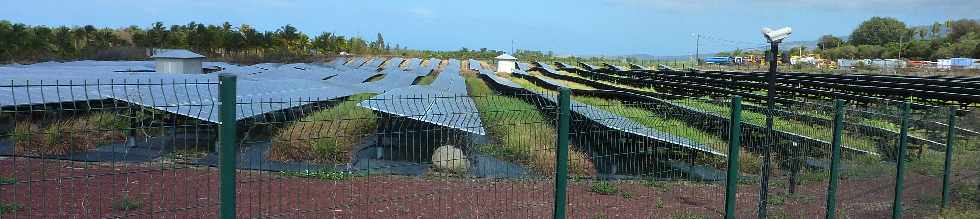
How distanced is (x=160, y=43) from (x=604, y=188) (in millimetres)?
38244

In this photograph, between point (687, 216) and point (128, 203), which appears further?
point (687, 216)

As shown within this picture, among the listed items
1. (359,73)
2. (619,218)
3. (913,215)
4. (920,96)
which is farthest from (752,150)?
(359,73)

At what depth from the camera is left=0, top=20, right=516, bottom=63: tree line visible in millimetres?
31016

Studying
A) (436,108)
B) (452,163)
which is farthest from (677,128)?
(436,108)

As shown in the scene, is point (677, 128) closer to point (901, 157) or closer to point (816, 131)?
point (816, 131)

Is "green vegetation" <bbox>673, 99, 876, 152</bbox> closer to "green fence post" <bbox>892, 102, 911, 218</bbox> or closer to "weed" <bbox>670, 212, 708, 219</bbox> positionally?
"green fence post" <bbox>892, 102, 911, 218</bbox>

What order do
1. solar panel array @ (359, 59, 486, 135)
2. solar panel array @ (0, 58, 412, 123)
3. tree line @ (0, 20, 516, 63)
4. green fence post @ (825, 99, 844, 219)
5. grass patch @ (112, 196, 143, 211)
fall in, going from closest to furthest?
solar panel array @ (359, 59, 486, 135), grass patch @ (112, 196, 143, 211), green fence post @ (825, 99, 844, 219), solar panel array @ (0, 58, 412, 123), tree line @ (0, 20, 516, 63)

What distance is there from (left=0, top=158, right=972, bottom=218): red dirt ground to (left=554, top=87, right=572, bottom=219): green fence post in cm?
133

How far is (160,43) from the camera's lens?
40.1 m

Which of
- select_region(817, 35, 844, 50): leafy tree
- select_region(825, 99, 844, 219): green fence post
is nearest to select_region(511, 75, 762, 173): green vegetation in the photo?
select_region(825, 99, 844, 219): green fence post

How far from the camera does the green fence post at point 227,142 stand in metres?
2.91

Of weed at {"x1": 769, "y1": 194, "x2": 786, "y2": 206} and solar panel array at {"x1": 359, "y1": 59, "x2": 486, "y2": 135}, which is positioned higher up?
solar panel array at {"x1": 359, "y1": 59, "x2": 486, "y2": 135}

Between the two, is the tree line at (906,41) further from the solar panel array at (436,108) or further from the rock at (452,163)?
the rock at (452,163)

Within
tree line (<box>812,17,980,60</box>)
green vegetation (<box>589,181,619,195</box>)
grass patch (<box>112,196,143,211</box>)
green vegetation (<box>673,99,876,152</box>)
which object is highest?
tree line (<box>812,17,980,60</box>)
